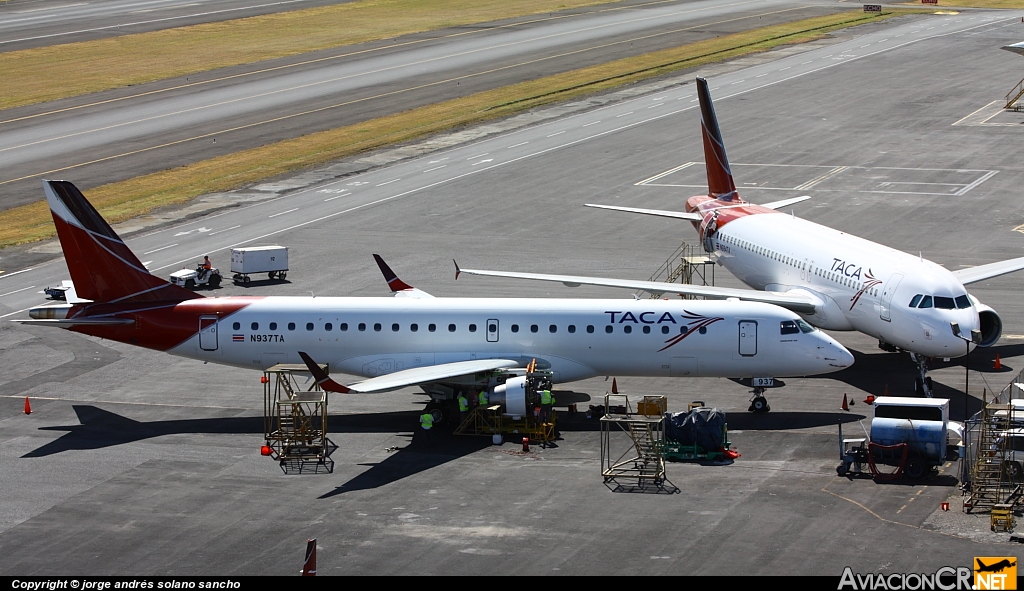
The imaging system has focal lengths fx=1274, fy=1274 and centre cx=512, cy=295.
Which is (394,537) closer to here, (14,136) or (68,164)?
(68,164)

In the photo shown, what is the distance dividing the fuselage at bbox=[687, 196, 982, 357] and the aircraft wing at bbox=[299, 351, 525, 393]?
13.8 metres

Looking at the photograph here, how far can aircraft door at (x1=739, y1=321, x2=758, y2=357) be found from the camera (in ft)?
151

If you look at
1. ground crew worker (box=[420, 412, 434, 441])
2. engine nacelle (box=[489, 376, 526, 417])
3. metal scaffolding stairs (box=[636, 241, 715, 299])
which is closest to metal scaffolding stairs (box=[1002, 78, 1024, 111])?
metal scaffolding stairs (box=[636, 241, 715, 299])

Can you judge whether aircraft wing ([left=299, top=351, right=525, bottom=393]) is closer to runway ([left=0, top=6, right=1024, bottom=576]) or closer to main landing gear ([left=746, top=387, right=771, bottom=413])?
runway ([left=0, top=6, right=1024, bottom=576])

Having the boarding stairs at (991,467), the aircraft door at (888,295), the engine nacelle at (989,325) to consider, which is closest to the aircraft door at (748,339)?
the aircraft door at (888,295)

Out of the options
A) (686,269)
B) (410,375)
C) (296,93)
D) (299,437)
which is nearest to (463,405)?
(410,375)

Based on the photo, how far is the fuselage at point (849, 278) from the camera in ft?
153

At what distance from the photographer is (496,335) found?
4681cm

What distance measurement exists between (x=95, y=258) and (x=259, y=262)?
65.3 ft

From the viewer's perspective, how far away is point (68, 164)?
95.6 m

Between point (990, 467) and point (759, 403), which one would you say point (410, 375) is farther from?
point (990, 467)

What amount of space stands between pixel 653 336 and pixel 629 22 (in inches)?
4984

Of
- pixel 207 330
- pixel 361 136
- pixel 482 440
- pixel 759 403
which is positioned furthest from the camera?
pixel 361 136

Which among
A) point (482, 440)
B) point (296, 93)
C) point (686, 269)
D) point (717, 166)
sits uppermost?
point (296, 93)
